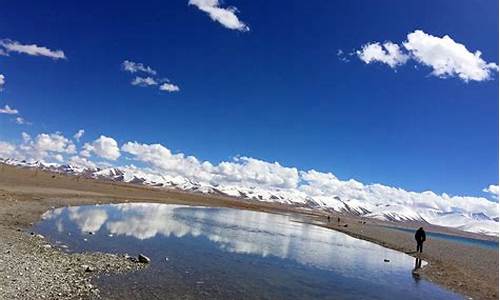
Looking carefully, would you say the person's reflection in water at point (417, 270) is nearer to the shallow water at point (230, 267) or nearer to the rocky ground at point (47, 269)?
the shallow water at point (230, 267)

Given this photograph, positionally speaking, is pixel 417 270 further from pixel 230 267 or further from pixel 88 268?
pixel 88 268

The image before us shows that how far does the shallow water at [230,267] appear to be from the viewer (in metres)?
23.7

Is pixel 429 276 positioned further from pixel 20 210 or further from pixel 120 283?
pixel 20 210

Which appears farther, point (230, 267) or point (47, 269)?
point (230, 267)

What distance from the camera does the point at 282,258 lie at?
37.6 metres

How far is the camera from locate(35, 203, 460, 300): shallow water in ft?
77.8

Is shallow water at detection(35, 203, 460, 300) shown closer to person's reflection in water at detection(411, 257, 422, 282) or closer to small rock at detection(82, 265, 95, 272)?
person's reflection in water at detection(411, 257, 422, 282)

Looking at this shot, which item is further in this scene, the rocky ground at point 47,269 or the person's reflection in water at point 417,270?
the person's reflection in water at point 417,270

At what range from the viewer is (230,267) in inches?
1209

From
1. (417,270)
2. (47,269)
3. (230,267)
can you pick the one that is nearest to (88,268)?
(47,269)

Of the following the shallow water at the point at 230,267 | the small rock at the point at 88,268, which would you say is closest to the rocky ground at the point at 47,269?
the small rock at the point at 88,268

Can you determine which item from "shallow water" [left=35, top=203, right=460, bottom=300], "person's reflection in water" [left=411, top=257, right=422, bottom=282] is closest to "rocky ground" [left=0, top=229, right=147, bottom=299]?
"shallow water" [left=35, top=203, right=460, bottom=300]

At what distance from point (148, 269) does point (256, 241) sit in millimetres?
22660

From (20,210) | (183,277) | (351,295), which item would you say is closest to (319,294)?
(351,295)
